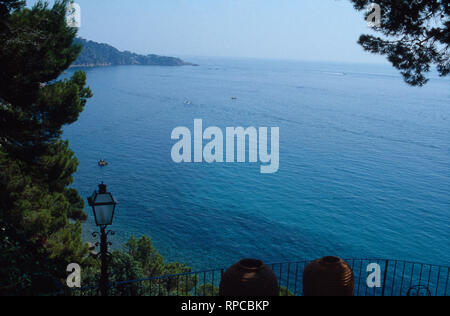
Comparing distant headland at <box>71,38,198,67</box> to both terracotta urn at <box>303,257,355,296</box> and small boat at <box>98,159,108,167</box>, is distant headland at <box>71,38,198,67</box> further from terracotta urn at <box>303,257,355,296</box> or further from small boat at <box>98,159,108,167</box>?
terracotta urn at <box>303,257,355,296</box>

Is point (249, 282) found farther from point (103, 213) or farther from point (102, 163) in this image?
point (102, 163)

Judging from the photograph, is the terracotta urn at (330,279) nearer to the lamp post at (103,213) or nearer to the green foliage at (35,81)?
the lamp post at (103,213)

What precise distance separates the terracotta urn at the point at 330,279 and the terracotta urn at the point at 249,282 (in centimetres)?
54

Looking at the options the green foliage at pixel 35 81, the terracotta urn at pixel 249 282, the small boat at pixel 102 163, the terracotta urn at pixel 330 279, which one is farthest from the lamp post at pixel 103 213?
the small boat at pixel 102 163

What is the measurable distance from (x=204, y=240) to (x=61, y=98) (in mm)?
17574

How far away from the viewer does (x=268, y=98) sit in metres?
79.6

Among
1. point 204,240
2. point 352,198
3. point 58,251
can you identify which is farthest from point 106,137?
point 58,251

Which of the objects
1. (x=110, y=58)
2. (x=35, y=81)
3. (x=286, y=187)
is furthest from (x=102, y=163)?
(x=110, y=58)

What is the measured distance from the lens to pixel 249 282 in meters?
4.44

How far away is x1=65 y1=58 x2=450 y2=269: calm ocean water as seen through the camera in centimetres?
2683

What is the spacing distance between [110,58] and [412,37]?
18573cm

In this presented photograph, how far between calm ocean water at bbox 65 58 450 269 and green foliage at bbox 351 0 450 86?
58.7 ft

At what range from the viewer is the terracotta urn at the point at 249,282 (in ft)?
14.5
